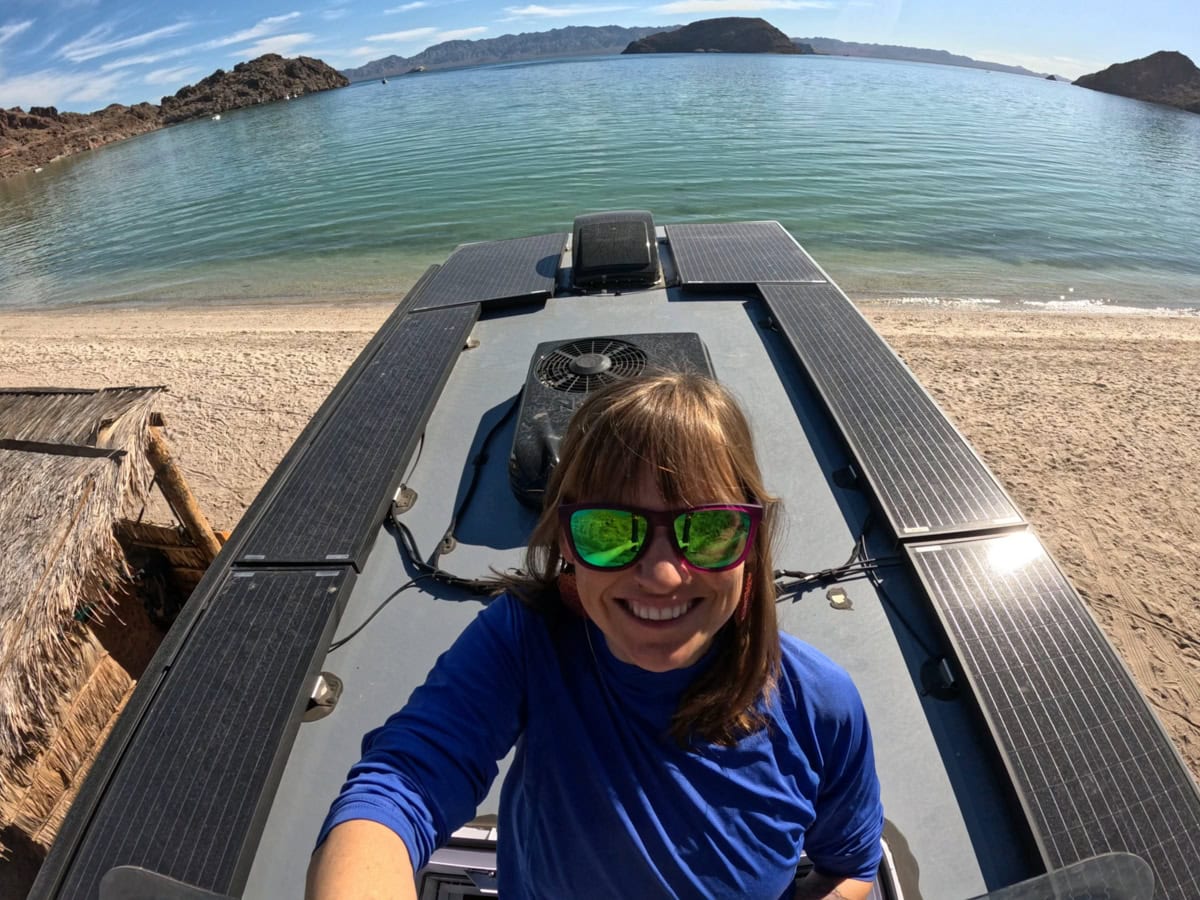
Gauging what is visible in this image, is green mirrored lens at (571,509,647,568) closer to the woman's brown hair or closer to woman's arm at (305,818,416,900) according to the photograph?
the woman's brown hair

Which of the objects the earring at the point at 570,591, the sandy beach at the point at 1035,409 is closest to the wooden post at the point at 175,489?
the sandy beach at the point at 1035,409

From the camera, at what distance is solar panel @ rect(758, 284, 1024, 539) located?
3.12 m

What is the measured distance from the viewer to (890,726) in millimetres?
2459

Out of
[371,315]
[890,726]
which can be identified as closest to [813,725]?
[890,726]

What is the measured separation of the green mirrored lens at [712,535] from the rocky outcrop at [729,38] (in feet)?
669

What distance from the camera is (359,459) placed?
12.2 feet

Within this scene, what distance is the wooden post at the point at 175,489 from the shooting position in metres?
4.74

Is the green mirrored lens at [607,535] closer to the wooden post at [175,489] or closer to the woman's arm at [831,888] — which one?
the woman's arm at [831,888]

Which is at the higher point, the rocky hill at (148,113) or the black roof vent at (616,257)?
the rocky hill at (148,113)

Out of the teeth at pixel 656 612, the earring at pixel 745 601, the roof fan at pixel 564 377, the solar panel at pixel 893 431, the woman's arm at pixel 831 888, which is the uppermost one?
the teeth at pixel 656 612

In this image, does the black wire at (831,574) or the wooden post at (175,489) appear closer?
the black wire at (831,574)

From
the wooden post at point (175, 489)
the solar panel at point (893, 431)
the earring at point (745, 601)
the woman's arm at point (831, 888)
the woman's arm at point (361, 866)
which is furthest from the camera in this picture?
the wooden post at point (175, 489)

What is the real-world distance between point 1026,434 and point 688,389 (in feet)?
27.0

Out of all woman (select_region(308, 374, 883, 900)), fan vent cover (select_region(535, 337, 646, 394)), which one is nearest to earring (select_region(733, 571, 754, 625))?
woman (select_region(308, 374, 883, 900))
